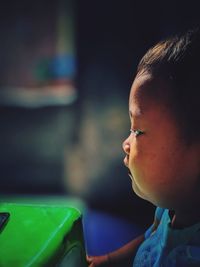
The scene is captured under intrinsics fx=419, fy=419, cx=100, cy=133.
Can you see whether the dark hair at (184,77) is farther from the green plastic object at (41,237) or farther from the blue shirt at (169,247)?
the green plastic object at (41,237)

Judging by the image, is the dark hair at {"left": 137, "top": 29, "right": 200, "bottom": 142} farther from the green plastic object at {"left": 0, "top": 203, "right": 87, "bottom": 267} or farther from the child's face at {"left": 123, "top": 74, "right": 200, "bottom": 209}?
the green plastic object at {"left": 0, "top": 203, "right": 87, "bottom": 267}

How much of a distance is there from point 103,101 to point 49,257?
3188 millimetres

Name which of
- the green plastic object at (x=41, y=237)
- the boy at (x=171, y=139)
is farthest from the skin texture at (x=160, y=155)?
the green plastic object at (x=41, y=237)

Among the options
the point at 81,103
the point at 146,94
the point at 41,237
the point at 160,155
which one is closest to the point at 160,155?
the point at 160,155

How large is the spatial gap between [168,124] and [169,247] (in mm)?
296

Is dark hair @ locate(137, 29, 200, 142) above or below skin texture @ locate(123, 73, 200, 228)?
above

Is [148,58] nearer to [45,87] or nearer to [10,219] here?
[10,219]

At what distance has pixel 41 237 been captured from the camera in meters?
0.88

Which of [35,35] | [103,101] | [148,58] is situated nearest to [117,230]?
[103,101]

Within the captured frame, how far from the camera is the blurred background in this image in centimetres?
371

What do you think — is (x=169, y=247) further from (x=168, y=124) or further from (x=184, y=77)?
(x=184, y=77)

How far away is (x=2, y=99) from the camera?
520 centimetres

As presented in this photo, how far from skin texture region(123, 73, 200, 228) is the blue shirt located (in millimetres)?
51

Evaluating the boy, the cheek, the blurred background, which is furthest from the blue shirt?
the blurred background
